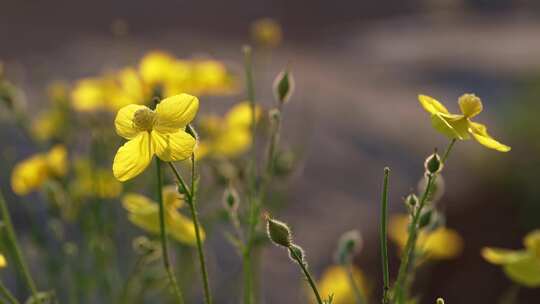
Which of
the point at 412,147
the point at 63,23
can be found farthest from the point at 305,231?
the point at 63,23

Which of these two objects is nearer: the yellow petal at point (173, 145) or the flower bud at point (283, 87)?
the yellow petal at point (173, 145)

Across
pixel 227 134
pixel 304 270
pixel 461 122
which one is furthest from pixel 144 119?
pixel 227 134

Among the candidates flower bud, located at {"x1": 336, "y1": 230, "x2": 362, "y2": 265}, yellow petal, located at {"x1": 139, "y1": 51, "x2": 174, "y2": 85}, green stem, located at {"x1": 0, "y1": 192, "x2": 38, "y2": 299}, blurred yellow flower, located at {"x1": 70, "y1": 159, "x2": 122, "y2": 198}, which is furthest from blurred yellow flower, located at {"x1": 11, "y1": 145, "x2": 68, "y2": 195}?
flower bud, located at {"x1": 336, "y1": 230, "x2": 362, "y2": 265}

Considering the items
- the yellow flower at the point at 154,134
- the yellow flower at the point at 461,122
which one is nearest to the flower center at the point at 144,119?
the yellow flower at the point at 154,134

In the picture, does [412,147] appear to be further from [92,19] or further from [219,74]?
[92,19]

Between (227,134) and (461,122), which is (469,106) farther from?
(227,134)

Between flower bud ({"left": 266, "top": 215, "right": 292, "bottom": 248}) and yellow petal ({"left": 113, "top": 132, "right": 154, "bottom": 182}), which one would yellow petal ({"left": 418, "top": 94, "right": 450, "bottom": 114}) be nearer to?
flower bud ({"left": 266, "top": 215, "right": 292, "bottom": 248})

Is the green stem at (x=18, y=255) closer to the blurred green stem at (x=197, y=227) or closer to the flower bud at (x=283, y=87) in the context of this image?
the blurred green stem at (x=197, y=227)

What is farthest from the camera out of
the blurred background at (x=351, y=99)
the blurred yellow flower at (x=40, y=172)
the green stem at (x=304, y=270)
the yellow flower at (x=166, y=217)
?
the blurred background at (x=351, y=99)
